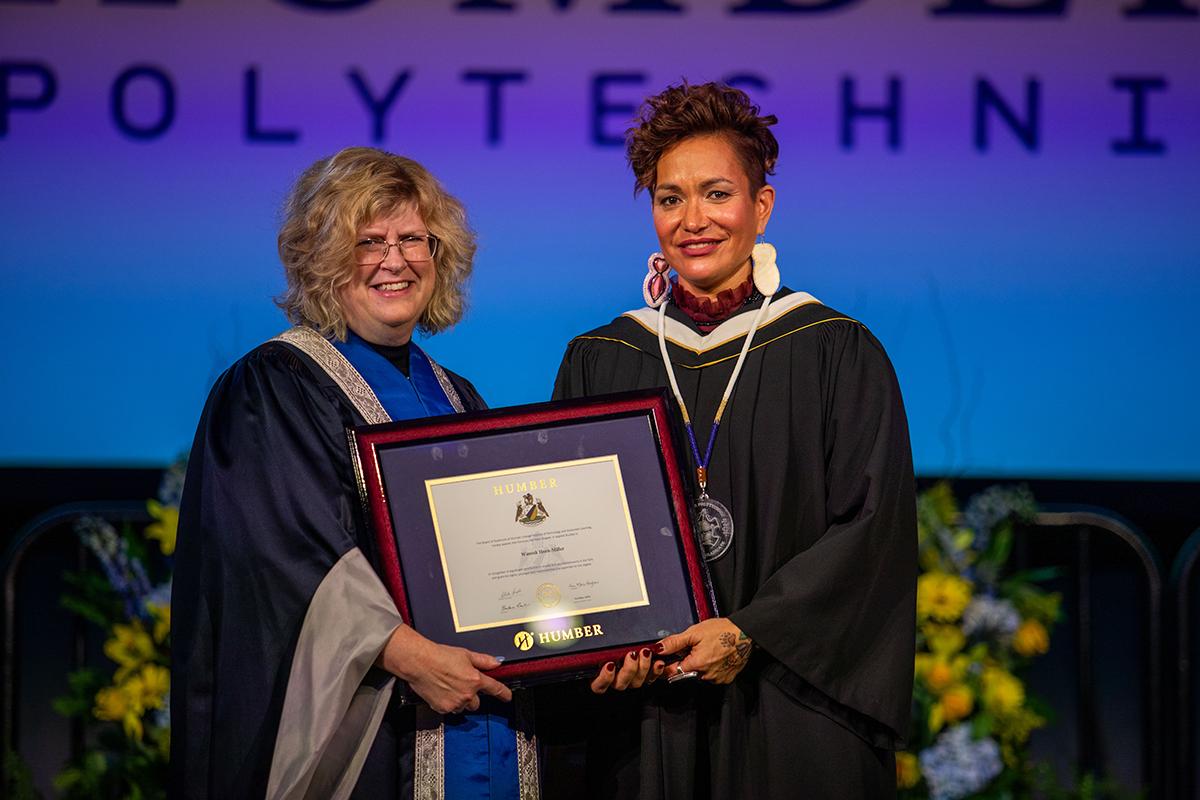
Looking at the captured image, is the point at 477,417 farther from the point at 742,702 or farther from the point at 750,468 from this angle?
the point at 742,702

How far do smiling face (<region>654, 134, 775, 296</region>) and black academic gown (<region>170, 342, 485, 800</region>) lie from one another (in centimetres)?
69

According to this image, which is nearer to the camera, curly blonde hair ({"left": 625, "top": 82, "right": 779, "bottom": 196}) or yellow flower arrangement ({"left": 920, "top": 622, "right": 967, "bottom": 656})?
curly blonde hair ({"left": 625, "top": 82, "right": 779, "bottom": 196})

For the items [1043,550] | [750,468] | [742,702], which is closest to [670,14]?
[1043,550]

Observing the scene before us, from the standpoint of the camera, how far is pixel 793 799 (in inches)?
102

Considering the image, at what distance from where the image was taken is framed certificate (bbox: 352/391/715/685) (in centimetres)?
244

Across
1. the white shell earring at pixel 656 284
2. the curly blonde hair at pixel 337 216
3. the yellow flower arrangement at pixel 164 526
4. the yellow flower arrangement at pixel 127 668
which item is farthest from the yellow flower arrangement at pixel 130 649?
the white shell earring at pixel 656 284

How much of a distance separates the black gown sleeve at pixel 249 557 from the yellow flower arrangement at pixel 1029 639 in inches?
80.2

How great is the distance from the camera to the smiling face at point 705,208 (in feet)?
8.82

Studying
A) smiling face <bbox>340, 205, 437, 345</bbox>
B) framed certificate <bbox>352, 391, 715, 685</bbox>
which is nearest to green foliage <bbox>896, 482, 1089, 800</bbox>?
framed certificate <bbox>352, 391, 715, 685</bbox>

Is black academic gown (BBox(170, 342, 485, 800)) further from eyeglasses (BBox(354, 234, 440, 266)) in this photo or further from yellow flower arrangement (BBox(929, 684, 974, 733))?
yellow flower arrangement (BBox(929, 684, 974, 733))

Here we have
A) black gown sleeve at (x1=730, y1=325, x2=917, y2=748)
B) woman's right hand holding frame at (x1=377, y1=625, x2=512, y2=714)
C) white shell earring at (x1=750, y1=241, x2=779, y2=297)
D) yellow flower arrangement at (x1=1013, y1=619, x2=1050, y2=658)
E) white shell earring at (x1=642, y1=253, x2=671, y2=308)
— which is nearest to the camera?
woman's right hand holding frame at (x1=377, y1=625, x2=512, y2=714)

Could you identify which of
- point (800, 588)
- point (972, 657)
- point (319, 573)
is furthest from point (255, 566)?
point (972, 657)

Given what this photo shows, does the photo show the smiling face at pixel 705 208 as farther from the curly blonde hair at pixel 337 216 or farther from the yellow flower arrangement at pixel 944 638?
the yellow flower arrangement at pixel 944 638

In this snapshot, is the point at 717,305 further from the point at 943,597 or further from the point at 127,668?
the point at 127,668
